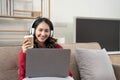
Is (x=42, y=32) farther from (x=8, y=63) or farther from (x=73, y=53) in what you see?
(x=73, y=53)

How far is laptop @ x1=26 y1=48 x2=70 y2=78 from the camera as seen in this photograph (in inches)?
58.2

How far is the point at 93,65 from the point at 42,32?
2.21 feet

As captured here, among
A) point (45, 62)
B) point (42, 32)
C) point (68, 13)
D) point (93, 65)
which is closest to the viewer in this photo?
point (45, 62)

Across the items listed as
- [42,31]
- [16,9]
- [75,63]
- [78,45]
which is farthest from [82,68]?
[16,9]

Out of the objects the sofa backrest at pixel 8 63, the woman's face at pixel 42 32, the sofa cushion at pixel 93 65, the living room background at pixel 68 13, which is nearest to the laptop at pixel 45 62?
the woman's face at pixel 42 32

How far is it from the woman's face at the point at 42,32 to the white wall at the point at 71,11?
112cm

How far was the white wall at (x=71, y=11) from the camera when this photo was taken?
3.02 m

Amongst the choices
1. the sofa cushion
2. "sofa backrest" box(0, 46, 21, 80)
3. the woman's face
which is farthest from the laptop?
the sofa cushion

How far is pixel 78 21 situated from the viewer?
290 cm

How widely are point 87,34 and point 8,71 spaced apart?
4.97 ft

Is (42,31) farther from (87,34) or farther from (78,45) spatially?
(87,34)

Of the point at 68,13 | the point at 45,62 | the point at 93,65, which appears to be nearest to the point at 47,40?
the point at 45,62

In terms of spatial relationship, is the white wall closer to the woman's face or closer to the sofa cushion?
the sofa cushion

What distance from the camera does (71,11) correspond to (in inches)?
124
